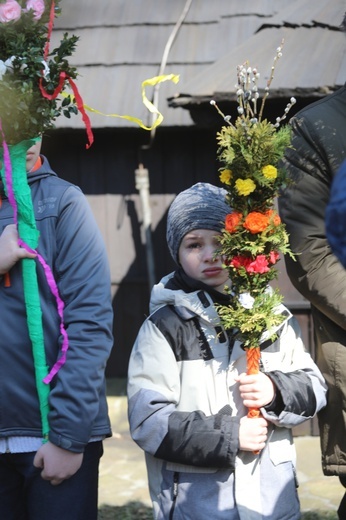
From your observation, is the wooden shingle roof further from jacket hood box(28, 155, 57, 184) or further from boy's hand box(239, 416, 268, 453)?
boy's hand box(239, 416, 268, 453)

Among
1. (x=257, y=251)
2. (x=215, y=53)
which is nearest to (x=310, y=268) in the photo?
(x=257, y=251)

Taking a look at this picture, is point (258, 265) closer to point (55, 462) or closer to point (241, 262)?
point (241, 262)

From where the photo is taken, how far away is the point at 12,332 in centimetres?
Answer: 288

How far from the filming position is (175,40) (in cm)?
683

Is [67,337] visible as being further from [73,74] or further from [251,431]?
[73,74]

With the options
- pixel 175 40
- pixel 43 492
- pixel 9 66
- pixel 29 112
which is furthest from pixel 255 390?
pixel 175 40

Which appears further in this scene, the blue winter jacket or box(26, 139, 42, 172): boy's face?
box(26, 139, 42, 172): boy's face

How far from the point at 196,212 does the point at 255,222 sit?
0.37m

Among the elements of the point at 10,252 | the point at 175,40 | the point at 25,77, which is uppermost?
the point at 175,40

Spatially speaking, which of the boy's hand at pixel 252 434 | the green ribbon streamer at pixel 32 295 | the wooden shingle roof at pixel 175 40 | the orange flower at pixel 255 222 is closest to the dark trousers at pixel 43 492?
the green ribbon streamer at pixel 32 295

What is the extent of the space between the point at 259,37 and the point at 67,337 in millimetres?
3799

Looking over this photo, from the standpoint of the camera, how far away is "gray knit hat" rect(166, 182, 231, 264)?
311 centimetres

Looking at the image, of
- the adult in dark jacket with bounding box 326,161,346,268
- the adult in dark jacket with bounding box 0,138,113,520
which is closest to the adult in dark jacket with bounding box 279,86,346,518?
the adult in dark jacket with bounding box 0,138,113,520

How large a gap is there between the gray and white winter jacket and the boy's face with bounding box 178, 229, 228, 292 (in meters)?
0.07
